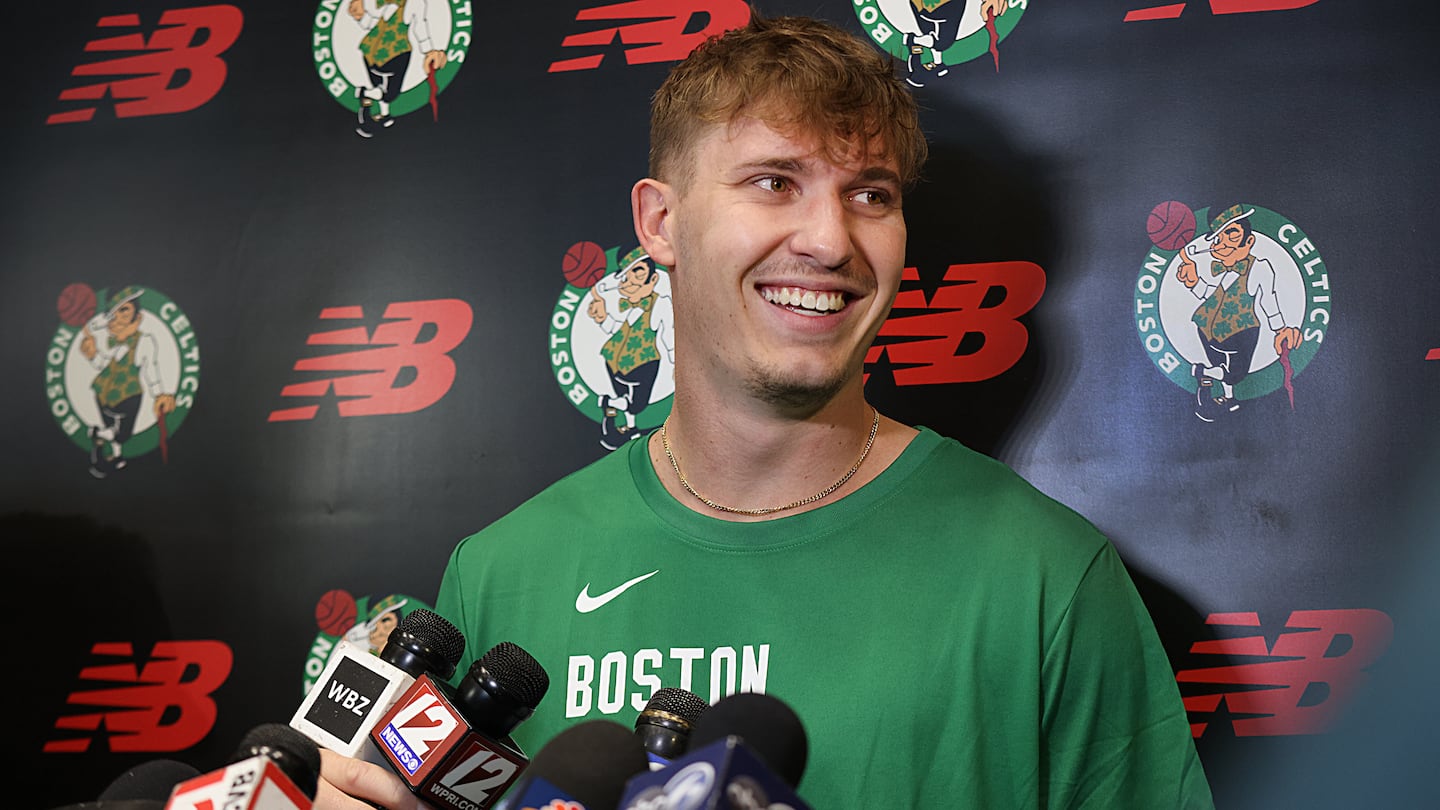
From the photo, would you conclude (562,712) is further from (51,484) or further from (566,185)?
(51,484)

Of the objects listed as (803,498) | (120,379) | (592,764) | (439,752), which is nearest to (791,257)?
(803,498)

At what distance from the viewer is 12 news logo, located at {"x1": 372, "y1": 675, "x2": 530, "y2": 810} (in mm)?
1065

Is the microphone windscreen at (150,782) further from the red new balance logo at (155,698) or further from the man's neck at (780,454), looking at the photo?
the red new balance logo at (155,698)

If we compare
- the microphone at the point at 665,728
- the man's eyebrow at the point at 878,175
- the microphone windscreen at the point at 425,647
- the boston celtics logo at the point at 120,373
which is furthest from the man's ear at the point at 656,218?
the boston celtics logo at the point at 120,373

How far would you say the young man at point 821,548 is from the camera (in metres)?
1.42

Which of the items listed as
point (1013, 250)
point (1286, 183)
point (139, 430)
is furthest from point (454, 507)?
point (1286, 183)

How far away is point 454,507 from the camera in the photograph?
2137 millimetres

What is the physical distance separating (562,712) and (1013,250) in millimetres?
963

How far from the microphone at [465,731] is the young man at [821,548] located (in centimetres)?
41

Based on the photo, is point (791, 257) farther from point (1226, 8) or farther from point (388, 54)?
point (388, 54)

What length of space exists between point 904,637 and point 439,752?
59 centimetres

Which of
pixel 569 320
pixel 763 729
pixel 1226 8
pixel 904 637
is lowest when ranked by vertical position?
pixel 904 637

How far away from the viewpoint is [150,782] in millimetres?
922

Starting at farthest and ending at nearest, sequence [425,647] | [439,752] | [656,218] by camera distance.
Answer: [656,218] → [425,647] → [439,752]
